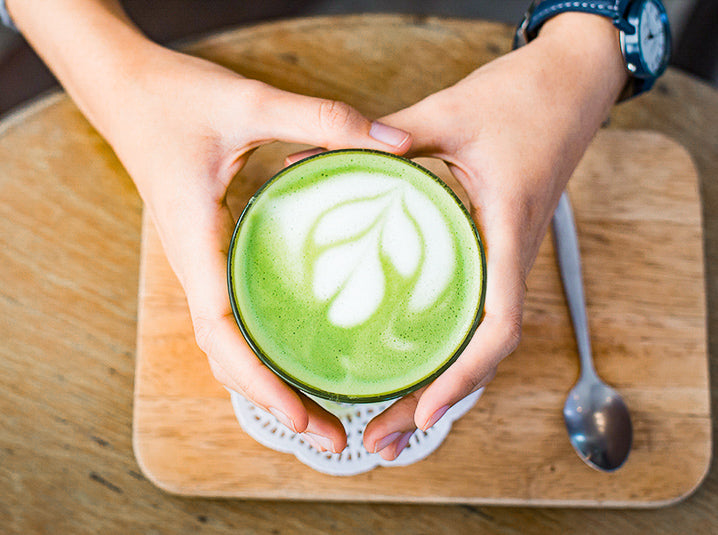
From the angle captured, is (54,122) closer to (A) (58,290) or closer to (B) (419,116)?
(A) (58,290)

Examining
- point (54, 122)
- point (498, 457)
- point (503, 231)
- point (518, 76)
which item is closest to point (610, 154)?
point (518, 76)

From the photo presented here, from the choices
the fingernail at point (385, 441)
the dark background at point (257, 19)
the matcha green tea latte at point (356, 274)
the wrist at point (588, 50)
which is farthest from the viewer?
the dark background at point (257, 19)

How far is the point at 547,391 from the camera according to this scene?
836 millimetres

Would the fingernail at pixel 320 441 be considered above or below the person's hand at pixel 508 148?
below

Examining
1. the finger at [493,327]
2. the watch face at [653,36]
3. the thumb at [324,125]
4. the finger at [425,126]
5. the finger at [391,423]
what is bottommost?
the finger at [391,423]

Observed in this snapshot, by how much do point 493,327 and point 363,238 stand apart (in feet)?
0.60

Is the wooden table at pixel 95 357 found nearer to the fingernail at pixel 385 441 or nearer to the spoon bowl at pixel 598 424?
the spoon bowl at pixel 598 424

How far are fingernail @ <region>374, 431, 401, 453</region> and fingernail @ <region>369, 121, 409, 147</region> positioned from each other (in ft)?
1.04

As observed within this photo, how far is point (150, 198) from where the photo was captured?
69 centimetres

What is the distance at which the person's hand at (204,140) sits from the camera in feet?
1.99

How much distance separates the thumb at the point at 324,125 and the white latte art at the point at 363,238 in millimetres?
72

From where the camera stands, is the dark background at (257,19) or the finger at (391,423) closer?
the finger at (391,423)

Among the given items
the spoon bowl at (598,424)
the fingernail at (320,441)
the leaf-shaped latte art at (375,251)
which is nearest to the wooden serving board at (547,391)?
the spoon bowl at (598,424)

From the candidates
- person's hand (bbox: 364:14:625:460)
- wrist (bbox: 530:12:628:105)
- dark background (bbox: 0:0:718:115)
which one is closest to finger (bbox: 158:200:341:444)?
person's hand (bbox: 364:14:625:460)
